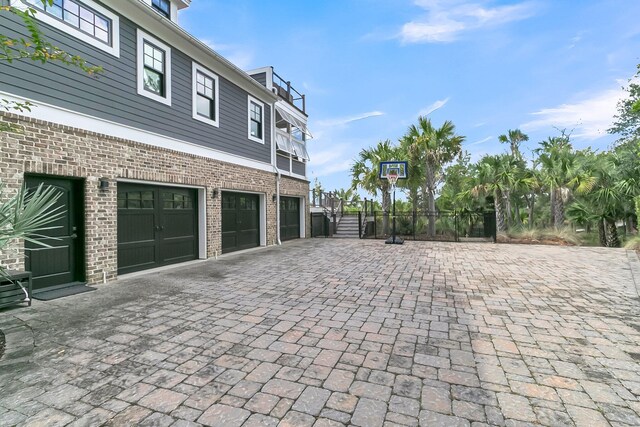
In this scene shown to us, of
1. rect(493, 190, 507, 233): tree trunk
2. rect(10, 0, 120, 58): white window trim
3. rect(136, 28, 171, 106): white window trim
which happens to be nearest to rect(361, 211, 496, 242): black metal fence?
rect(493, 190, 507, 233): tree trunk

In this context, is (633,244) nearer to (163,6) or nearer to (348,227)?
(348,227)

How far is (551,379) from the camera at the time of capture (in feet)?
8.26

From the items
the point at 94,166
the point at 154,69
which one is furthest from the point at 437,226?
the point at 94,166

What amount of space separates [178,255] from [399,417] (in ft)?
24.6

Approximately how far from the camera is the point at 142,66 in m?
6.88

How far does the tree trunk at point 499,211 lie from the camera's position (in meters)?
14.2

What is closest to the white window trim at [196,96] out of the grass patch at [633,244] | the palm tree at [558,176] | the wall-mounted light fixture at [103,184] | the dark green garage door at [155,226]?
the dark green garage door at [155,226]

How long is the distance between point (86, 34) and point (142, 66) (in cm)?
120

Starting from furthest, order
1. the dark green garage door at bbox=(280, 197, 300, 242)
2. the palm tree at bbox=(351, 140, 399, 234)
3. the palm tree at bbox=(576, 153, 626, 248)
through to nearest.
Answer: the palm tree at bbox=(351, 140, 399, 234), the dark green garage door at bbox=(280, 197, 300, 242), the palm tree at bbox=(576, 153, 626, 248)

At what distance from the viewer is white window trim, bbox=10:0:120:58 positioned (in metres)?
5.03

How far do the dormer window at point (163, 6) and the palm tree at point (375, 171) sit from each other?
10552 millimetres

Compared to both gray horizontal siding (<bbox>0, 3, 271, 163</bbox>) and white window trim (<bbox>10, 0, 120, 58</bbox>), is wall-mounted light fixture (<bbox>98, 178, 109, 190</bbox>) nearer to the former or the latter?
gray horizontal siding (<bbox>0, 3, 271, 163</bbox>)

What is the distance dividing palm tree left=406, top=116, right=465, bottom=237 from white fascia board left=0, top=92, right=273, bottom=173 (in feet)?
31.7

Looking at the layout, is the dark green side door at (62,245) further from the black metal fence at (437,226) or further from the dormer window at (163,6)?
the black metal fence at (437,226)
